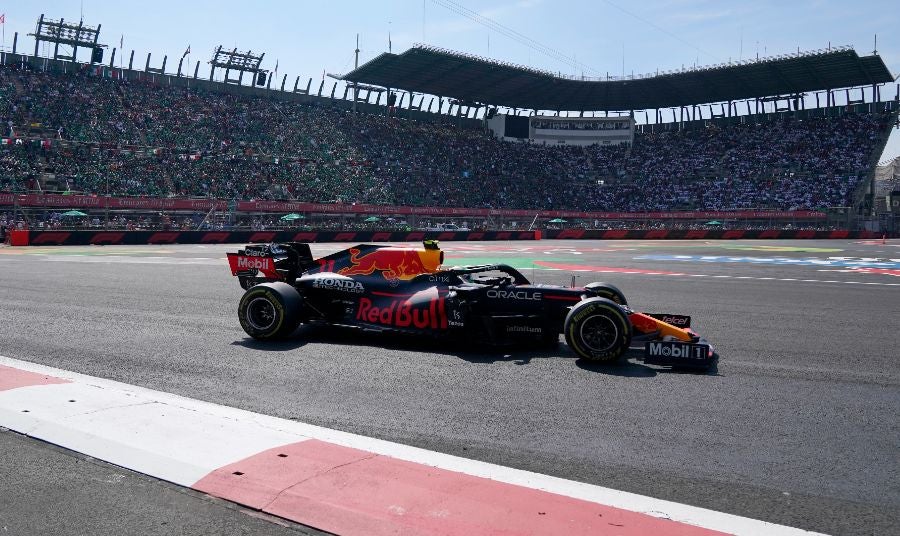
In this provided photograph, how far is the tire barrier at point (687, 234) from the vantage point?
1843 inches

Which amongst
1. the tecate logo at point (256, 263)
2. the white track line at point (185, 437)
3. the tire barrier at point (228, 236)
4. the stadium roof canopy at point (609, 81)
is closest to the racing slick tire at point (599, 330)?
Result: the white track line at point (185, 437)

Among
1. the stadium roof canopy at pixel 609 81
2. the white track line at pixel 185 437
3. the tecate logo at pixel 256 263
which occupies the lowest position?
the white track line at pixel 185 437

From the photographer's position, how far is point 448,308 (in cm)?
754

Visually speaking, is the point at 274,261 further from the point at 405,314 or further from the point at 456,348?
the point at 456,348

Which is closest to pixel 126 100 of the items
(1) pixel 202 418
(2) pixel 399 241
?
(2) pixel 399 241

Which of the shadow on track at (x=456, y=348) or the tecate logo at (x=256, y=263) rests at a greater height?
the tecate logo at (x=256, y=263)

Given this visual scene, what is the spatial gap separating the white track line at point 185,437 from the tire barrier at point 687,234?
1710 inches

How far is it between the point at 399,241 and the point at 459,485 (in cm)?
3736

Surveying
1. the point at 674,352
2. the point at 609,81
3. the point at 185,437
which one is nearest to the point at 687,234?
the point at 609,81

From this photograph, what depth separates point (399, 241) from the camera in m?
40.9

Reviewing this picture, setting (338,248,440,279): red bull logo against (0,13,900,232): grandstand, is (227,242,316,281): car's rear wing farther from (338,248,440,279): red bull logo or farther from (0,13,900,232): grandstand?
(0,13,900,232): grandstand

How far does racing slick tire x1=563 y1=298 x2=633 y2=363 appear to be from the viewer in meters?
6.82

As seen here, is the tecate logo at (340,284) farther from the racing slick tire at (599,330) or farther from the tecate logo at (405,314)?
the racing slick tire at (599,330)

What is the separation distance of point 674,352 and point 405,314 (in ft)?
9.41
